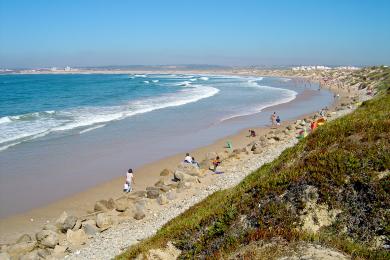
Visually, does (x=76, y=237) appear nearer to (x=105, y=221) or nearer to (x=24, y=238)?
(x=105, y=221)

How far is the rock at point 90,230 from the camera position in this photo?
13016mm

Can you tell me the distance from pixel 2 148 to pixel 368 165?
22.8 metres

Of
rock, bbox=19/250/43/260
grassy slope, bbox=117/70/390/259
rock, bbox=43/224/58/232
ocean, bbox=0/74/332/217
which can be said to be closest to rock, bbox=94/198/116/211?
rock, bbox=43/224/58/232

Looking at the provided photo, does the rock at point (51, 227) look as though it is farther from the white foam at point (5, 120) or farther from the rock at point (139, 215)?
the white foam at point (5, 120)

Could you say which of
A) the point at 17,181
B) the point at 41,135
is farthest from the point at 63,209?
the point at 41,135

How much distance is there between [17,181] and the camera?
18.5 m

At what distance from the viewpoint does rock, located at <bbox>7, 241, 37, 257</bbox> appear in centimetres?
1180

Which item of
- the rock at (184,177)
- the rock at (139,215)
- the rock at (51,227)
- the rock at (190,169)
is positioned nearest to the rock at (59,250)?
the rock at (51,227)

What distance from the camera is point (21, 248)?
472 inches

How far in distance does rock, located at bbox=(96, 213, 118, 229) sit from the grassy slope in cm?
573

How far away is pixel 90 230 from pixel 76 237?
1.73 feet

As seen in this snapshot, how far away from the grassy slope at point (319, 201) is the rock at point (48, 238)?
5357 millimetres

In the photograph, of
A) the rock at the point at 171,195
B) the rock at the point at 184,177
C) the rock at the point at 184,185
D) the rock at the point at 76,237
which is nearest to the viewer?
the rock at the point at 76,237

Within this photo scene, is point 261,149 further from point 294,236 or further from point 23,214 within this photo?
point 294,236
